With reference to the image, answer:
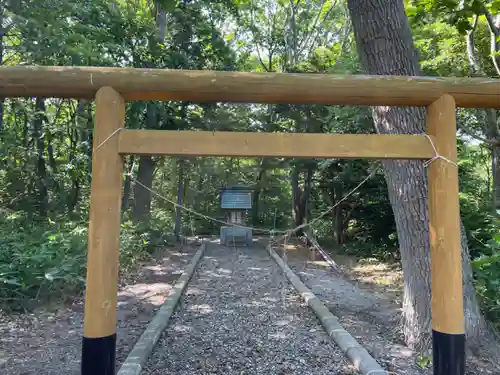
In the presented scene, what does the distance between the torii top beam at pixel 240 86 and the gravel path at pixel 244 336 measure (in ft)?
7.80

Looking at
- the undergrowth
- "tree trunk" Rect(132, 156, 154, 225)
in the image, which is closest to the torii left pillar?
the undergrowth

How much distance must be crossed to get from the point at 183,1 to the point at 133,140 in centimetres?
991

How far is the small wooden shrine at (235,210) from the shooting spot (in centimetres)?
1243

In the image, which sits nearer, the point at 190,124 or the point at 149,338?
the point at 149,338

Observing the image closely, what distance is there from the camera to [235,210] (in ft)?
41.2

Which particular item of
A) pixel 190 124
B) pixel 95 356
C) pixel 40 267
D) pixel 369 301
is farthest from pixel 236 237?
pixel 95 356

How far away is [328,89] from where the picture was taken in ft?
7.11

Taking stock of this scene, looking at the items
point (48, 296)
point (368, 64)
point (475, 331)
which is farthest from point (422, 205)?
point (48, 296)

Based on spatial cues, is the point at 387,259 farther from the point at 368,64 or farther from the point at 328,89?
the point at 328,89

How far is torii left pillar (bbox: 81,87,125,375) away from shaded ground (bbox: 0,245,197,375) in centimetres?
137

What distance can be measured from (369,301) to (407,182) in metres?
2.83

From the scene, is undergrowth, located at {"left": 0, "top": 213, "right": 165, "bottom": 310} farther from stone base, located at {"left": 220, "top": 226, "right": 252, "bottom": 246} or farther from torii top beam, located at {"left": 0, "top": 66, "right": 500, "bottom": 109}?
stone base, located at {"left": 220, "top": 226, "right": 252, "bottom": 246}

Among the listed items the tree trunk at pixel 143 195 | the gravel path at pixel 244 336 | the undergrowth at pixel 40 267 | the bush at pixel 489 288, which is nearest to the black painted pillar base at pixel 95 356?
the gravel path at pixel 244 336

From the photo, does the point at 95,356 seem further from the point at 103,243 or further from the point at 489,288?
the point at 489,288
